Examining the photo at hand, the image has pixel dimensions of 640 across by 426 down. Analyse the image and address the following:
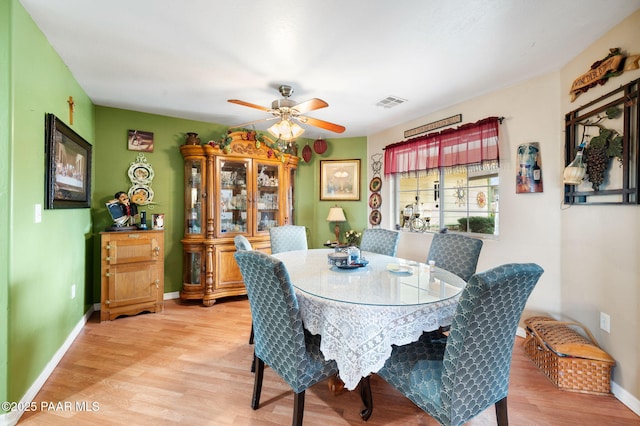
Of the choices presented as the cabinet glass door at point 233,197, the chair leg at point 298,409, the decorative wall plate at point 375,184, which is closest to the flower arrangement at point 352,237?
the decorative wall plate at point 375,184

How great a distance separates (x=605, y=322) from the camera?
193 centimetres

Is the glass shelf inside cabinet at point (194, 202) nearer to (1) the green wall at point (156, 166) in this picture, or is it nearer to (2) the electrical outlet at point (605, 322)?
(1) the green wall at point (156, 166)

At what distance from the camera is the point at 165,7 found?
164 cm

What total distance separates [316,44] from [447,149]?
2.01m

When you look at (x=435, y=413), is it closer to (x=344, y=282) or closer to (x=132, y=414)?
(x=344, y=282)

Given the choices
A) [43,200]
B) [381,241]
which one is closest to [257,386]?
[381,241]

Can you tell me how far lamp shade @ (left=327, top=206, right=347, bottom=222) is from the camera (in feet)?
14.2

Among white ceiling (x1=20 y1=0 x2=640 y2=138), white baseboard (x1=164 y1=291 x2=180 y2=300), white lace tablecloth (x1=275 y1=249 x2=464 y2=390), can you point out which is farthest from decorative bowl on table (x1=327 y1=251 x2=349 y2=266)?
white baseboard (x1=164 y1=291 x2=180 y2=300)

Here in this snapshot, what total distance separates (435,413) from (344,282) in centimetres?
77

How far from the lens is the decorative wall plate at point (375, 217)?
4288 mm

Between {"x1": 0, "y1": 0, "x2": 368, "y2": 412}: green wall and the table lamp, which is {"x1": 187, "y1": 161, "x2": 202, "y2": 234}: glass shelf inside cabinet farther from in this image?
the table lamp

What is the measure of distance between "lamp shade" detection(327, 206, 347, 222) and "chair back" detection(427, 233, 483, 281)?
77.2 inches

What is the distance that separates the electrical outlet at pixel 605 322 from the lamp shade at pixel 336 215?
2.93 m

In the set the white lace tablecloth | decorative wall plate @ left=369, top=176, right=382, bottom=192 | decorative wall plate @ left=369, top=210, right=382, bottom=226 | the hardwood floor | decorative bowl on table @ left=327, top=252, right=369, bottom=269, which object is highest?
decorative wall plate @ left=369, top=176, right=382, bottom=192
